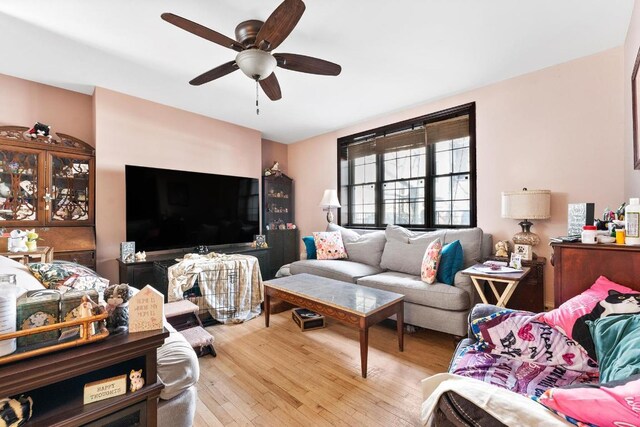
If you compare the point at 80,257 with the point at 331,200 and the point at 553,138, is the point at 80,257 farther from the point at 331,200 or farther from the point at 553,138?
the point at 553,138

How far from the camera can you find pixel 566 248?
1.52 m

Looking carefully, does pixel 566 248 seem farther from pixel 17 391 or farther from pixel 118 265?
pixel 118 265

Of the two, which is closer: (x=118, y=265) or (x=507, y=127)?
(x=507, y=127)

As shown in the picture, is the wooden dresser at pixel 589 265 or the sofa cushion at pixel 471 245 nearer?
the wooden dresser at pixel 589 265

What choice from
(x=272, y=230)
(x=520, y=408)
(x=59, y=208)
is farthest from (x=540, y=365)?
(x=59, y=208)

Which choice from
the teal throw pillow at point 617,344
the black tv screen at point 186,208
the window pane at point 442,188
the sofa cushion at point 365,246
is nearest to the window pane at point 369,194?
the sofa cushion at point 365,246

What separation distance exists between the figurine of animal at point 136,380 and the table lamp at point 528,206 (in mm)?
3055

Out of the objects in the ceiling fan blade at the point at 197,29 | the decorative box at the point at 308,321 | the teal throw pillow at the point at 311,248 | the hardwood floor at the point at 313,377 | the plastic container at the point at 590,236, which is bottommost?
the hardwood floor at the point at 313,377

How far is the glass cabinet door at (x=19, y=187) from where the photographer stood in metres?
Answer: 2.66

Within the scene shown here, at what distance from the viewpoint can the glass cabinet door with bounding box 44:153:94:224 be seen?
2.89m

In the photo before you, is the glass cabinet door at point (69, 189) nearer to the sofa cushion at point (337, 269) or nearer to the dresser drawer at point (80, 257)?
the dresser drawer at point (80, 257)

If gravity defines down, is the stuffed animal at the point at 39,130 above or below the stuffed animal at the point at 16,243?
above

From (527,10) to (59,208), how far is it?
15.3ft

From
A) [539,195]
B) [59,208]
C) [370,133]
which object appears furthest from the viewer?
[370,133]
